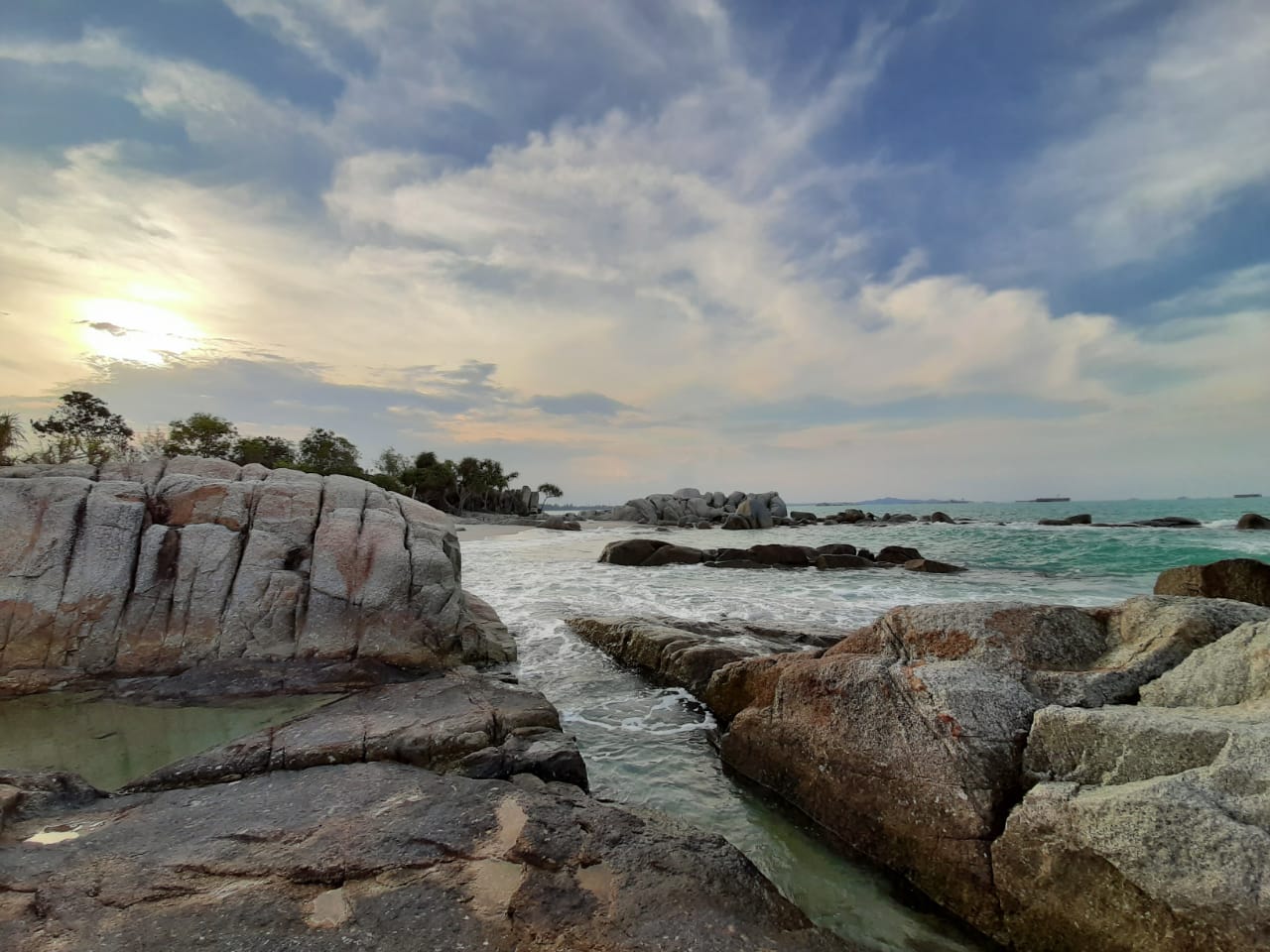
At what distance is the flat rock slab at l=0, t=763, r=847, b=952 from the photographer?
346cm

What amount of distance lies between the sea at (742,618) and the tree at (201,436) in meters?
25.7

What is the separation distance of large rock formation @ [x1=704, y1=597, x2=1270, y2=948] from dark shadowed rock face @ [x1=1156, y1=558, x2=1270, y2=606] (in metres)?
6.47

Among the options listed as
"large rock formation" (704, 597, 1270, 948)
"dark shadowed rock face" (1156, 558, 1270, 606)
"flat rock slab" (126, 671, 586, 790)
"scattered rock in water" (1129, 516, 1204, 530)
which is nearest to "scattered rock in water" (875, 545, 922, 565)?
"dark shadowed rock face" (1156, 558, 1270, 606)

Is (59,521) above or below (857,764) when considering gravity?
above

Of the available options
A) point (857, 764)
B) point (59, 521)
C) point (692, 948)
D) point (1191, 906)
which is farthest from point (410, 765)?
point (59, 521)

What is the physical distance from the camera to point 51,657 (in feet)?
27.9

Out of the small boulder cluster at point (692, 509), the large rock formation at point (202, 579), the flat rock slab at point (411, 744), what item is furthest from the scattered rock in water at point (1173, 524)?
the flat rock slab at point (411, 744)

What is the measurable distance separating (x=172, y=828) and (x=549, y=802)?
2.98 m

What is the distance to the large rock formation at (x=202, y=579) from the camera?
28.6 ft

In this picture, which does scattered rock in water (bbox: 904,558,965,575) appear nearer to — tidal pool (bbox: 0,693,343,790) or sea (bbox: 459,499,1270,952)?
sea (bbox: 459,499,1270,952)

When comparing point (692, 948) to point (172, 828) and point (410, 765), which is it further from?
point (172, 828)

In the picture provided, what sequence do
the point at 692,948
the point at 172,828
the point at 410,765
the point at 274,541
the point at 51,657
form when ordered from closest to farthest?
the point at 692,948 → the point at 172,828 → the point at 410,765 → the point at 51,657 → the point at 274,541

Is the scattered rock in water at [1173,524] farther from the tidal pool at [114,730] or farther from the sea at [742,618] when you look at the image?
the tidal pool at [114,730]

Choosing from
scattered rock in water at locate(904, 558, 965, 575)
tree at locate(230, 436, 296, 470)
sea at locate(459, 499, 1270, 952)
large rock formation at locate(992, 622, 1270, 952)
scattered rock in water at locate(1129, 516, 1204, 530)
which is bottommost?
sea at locate(459, 499, 1270, 952)
